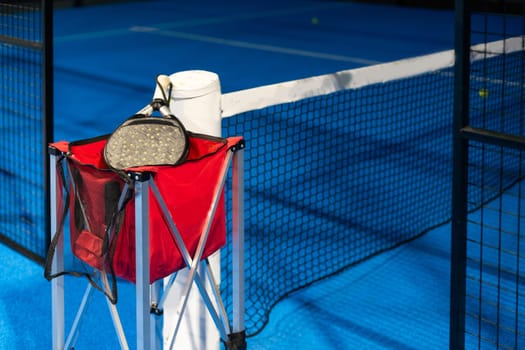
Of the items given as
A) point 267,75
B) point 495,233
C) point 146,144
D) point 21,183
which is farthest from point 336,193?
point 267,75

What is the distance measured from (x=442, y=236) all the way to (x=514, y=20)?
10.7 meters

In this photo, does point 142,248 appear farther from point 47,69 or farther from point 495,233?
point 495,233

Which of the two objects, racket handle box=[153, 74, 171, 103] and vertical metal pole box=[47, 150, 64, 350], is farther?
racket handle box=[153, 74, 171, 103]

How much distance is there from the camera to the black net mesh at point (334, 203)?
527 cm

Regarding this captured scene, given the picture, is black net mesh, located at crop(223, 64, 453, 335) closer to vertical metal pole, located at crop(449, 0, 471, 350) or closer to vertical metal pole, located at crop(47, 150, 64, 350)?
vertical metal pole, located at crop(47, 150, 64, 350)

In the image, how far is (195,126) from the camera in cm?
371

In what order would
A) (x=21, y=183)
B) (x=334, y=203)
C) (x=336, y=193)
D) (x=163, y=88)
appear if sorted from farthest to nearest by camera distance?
(x=21, y=183)
(x=336, y=193)
(x=334, y=203)
(x=163, y=88)

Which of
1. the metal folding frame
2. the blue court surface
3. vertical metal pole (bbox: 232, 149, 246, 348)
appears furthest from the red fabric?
the blue court surface

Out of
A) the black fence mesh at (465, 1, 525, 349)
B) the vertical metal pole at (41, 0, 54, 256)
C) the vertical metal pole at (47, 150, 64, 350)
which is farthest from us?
the vertical metal pole at (41, 0, 54, 256)

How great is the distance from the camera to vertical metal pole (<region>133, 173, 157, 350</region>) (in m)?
2.98

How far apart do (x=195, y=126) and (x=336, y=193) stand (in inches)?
115

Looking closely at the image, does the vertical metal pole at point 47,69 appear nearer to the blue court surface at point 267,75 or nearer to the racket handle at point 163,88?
the blue court surface at point 267,75

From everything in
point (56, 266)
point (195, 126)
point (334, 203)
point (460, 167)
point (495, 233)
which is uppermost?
point (195, 126)

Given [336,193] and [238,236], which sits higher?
[238,236]
